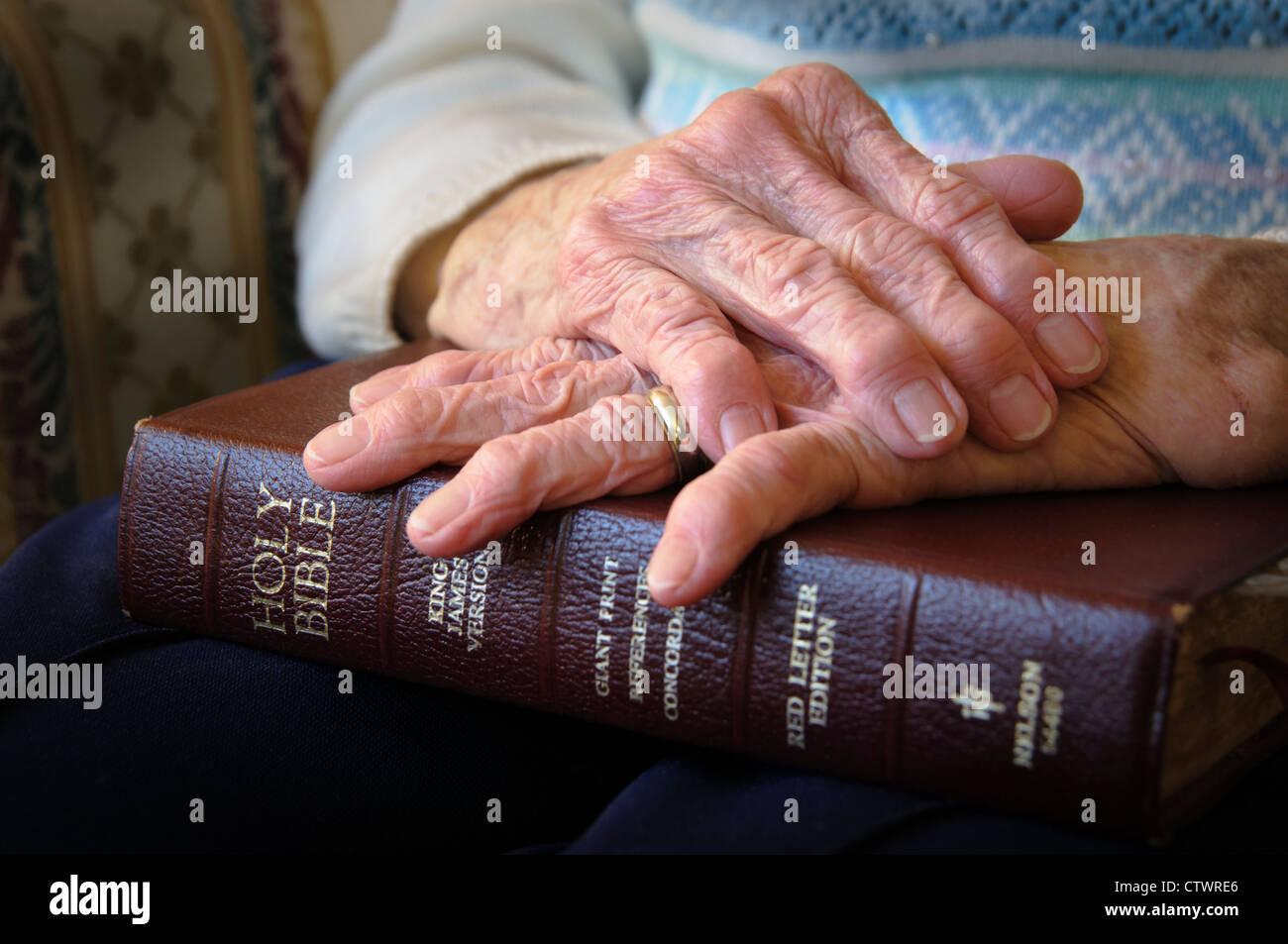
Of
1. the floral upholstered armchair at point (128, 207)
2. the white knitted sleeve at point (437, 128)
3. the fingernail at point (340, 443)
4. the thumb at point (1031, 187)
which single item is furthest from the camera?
the floral upholstered armchair at point (128, 207)

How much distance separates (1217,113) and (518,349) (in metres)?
0.50

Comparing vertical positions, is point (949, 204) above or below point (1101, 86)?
below

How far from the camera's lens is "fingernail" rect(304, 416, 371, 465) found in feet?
1.86

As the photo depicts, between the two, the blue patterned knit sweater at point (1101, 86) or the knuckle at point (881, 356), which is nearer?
the knuckle at point (881, 356)

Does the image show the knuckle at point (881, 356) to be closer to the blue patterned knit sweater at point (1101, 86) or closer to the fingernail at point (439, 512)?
the fingernail at point (439, 512)

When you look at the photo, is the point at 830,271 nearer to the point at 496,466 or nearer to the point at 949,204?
the point at 949,204

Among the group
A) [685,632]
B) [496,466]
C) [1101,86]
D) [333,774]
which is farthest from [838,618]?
[1101,86]

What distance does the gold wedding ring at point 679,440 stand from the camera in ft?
1.90

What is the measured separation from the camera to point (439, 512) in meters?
0.53

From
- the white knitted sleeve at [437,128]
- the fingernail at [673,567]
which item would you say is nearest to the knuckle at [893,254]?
the fingernail at [673,567]

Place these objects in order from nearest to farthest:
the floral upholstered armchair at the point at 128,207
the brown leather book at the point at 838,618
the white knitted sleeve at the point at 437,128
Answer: the brown leather book at the point at 838,618, the white knitted sleeve at the point at 437,128, the floral upholstered armchair at the point at 128,207

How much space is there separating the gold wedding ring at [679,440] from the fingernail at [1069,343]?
0.63 feet

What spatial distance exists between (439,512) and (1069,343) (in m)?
0.34
